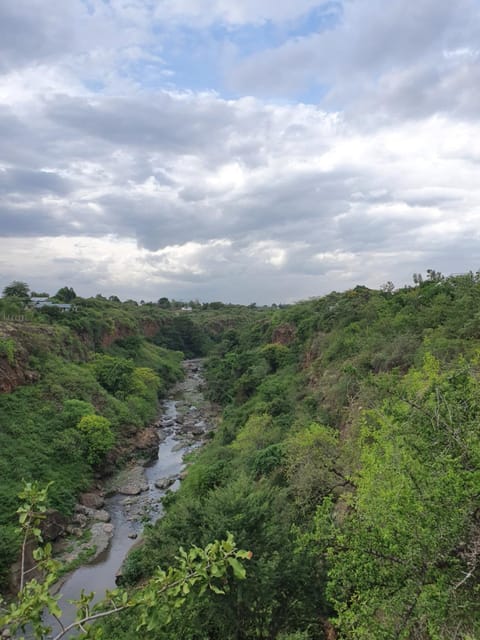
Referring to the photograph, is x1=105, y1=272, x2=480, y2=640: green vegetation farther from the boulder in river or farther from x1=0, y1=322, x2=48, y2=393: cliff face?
x1=0, y1=322, x2=48, y2=393: cliff face

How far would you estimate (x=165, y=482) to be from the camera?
30.6 metres

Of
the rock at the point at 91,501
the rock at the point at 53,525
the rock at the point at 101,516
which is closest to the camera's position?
the rock at the point at 53,525


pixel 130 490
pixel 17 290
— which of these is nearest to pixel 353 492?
pixel 130 490

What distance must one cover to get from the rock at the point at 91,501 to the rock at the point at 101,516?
82cm

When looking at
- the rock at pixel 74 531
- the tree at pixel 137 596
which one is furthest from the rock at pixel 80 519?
the tree at pixel 137 596

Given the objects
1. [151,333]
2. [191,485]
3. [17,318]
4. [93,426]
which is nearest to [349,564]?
[191,485]

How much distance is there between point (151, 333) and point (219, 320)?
3125 centimetres

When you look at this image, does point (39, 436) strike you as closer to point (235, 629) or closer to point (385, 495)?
point (235, 629)

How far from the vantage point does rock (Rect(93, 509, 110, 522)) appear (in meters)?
25.2

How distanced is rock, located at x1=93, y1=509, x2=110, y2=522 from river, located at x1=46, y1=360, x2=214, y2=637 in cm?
34

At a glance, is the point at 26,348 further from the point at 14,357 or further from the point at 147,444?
the point at 147,444

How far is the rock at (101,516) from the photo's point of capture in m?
25.2

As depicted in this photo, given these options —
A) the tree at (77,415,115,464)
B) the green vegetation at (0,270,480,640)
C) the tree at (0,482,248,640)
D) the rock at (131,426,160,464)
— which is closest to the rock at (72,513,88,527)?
the green vegetation at (0,270,480,640)

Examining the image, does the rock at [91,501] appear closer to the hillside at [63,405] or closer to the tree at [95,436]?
the hillside at [63,405]
